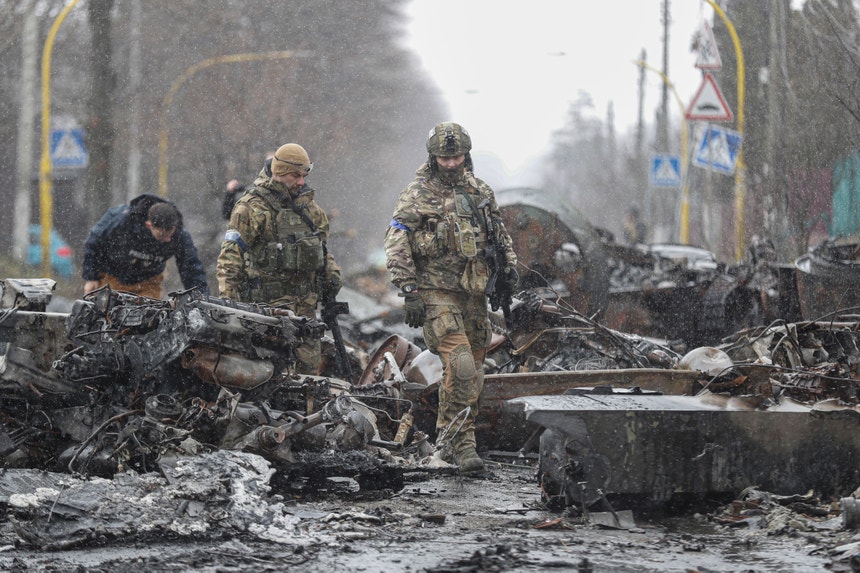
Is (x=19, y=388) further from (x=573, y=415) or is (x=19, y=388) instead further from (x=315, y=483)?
(x=573, y=415)

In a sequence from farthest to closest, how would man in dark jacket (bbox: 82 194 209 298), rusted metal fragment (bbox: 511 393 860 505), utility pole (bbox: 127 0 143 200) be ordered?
utility pole (bbox: 127 0 143 200) → man in dark jacket (bbox: 82 194 209 298) → rusted metal fragment (bbox: 511 393 860 505)

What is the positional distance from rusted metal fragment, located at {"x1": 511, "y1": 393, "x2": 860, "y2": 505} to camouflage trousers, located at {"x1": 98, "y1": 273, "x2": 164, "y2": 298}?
A: 406cm

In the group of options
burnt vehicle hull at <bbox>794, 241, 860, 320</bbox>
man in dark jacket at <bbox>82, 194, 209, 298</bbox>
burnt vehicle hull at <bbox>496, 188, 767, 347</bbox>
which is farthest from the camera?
burnt vehicle hull at <bbox>496, 188, 767, 347</bbox>

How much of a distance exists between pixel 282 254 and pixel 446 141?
1.35m

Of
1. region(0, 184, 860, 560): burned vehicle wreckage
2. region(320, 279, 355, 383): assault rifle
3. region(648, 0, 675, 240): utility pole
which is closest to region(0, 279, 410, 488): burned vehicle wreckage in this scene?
region(0, 184, 860, 560): burned vehicle wreckage

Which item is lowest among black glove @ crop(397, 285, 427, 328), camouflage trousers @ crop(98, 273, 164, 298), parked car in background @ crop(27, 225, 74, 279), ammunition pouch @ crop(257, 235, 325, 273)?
black glove @ crop(397, 285, 427, 328)

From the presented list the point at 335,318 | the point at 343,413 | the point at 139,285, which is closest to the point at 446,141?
the point at 335,318

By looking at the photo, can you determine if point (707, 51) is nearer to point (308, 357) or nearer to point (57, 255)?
point (308, 357)

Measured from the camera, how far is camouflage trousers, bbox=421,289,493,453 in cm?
731

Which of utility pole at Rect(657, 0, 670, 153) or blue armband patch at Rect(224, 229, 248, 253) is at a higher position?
utility pole at Rect(657, 0, 670, 153)

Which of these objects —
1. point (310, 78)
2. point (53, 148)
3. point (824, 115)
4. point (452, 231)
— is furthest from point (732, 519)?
point (310, 78)

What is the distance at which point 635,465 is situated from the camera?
17.3ft

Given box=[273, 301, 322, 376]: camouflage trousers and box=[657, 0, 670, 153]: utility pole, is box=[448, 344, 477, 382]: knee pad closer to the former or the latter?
box=[273, 301, 322, 376]: camouflage trousers

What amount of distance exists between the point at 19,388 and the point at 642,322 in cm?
829
